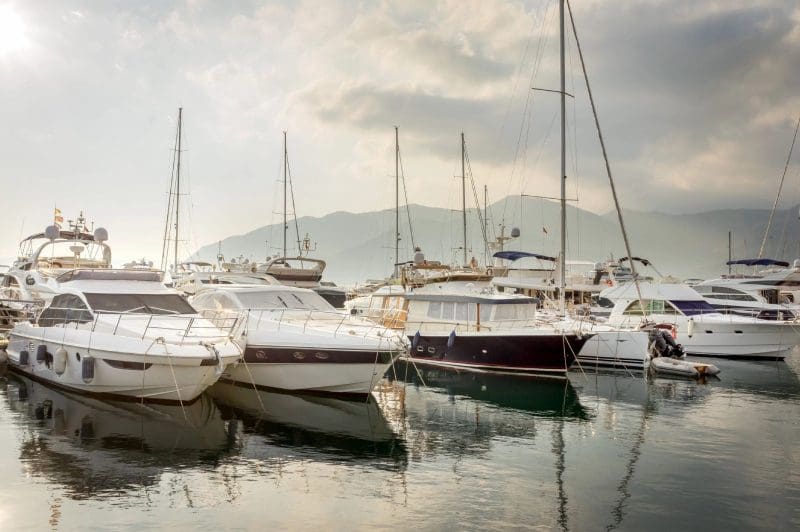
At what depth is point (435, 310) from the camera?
2356 centimetres

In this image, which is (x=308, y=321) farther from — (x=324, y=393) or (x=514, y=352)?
(x=514, y=352)

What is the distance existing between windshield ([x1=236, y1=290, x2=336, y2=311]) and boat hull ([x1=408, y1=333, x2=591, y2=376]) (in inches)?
146

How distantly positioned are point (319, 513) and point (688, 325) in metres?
23.8

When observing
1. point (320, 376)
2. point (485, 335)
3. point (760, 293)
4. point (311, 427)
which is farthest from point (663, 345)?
point (760, 293)

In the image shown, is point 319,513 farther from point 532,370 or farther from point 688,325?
point 688,325

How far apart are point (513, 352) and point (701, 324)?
11.3 meters

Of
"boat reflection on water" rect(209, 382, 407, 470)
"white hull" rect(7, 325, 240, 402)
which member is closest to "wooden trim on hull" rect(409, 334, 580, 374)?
"boat reflection on water" rect(209, 382, 407, 470)

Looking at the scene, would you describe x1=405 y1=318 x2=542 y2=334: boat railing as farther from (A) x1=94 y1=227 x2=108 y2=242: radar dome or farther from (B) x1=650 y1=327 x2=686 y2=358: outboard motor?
(A) x1=94 y1=227 x2=108 y2=242: radar dome

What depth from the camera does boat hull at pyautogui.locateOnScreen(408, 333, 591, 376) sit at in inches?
A: 824

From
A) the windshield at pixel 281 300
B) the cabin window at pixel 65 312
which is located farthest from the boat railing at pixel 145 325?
the windshield at pixel 281 300

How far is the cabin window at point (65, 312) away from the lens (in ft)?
50.2

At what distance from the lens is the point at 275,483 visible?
9453 millimetres

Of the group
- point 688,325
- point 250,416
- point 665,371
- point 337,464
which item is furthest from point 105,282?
point 688,325

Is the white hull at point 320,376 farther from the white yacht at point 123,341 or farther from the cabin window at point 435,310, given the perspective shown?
the cabin window at point 435,310
